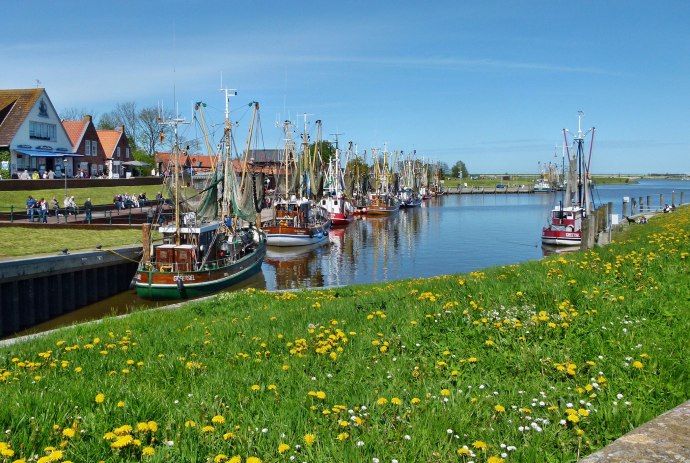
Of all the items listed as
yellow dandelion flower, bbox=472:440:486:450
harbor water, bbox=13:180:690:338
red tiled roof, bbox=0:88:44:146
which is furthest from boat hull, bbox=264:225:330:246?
yellow dandelion flower, bbox=472:440:486:450

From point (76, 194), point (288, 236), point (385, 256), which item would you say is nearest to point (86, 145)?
point (76, 194)

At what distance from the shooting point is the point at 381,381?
7523mm

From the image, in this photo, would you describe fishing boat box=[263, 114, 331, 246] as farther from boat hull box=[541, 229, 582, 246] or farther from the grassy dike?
the grassy dike

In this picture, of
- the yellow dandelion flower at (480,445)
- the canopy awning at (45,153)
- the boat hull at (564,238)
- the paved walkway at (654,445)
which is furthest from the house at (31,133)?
the paved walkway at (654,445)

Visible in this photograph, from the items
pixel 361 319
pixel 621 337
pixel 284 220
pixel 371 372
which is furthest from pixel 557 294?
pixel 284 220

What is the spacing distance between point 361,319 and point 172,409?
5.13m

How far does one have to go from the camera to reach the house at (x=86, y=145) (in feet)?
259

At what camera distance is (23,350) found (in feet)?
35.4

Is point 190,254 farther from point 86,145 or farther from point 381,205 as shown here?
point 381,205

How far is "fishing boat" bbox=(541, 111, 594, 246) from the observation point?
5191cm

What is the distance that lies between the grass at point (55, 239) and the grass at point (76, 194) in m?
11.3

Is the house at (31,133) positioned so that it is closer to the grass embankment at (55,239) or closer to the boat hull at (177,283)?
the grass embankment at (55,239)

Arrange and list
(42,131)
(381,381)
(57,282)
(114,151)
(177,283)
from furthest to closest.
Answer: (114,151), (42,131), (177,283), (57,282), (381,381)

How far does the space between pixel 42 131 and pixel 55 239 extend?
40.1 metres
